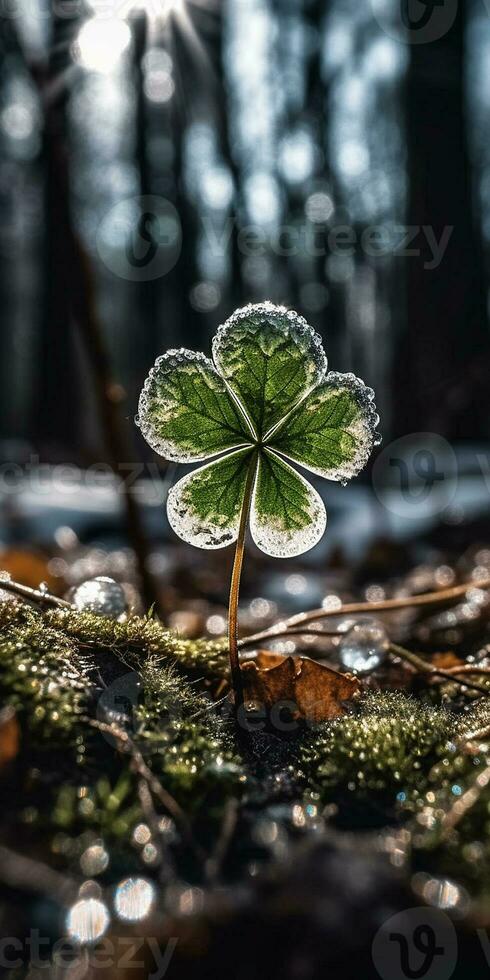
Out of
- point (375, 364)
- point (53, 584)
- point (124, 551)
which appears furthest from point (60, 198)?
point (375, 364)

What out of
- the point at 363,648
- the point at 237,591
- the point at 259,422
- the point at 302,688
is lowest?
the point at 363,648

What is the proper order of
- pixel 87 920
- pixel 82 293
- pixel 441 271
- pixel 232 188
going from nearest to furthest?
1. pixel 87 920
2. pixel 82 293
3. pixel 441 271
4. pixel 232 188

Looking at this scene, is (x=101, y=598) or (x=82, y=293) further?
(x=82, y=293)

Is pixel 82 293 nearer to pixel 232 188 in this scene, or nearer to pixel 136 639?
pixel 136 639

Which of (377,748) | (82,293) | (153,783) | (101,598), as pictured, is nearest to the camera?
(153,783)

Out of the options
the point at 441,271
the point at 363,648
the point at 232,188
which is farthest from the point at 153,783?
the point at 232,188

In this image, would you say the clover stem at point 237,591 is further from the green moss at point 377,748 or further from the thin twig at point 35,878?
the thin twig at point 35,878

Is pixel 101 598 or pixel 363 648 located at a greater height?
pixel 101 598

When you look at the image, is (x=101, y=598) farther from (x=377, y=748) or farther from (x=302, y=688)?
(x=377, y=748)

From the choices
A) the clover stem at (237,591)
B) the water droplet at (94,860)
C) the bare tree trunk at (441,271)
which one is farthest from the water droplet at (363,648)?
the bare tree trunk at (441,271)
